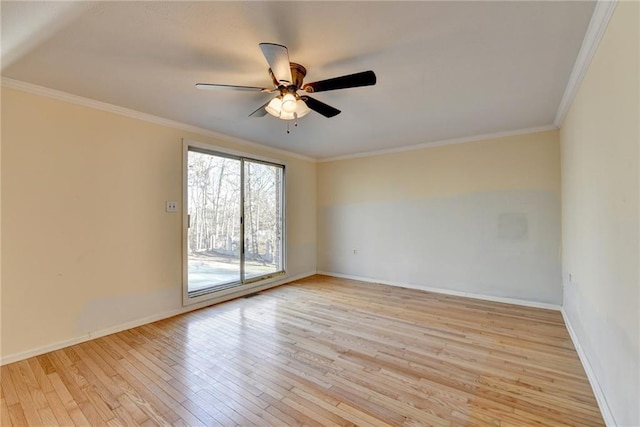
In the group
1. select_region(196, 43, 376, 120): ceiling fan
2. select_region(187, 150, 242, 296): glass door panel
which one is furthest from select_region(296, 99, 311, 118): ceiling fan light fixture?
select_region(187, 150, 242, 296): glass door panel

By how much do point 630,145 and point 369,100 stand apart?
6.21 ft

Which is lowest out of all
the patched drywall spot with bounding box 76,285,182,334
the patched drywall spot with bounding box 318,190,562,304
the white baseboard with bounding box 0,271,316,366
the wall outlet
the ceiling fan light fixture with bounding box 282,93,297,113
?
the white baseboard with bounding box 0,271,316,366

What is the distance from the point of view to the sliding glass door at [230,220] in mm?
3713

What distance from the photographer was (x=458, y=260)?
4.15 meters

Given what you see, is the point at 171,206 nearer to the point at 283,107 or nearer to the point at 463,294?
the point at 283,107

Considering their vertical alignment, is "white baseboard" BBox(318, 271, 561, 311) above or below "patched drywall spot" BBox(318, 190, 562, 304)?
below

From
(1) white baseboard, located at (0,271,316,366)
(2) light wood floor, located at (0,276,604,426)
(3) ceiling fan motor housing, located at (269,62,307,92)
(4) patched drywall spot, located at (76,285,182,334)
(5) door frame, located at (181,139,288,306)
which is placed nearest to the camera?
(2) light wood floor, located at (0,276,604,426)

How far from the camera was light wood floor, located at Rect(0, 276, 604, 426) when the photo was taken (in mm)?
1707

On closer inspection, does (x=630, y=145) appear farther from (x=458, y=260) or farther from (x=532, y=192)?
(x=458, y=260)

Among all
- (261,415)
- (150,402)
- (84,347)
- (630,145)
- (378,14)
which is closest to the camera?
(630,145)

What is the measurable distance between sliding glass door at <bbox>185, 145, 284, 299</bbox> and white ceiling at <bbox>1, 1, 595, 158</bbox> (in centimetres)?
102

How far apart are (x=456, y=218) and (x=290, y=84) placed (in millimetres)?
3277

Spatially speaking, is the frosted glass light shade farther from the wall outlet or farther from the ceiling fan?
the wall outlet

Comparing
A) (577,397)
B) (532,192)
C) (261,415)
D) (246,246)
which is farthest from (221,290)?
(532,192)
